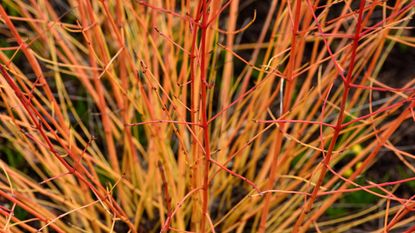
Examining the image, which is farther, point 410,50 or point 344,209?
point 410,50

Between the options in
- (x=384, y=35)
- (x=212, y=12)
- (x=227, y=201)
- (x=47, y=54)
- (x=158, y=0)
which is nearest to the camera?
(x=212, y=12)

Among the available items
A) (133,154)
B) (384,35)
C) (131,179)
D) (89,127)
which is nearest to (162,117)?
(133,154)

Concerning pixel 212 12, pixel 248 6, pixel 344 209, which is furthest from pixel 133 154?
pixel 248 6

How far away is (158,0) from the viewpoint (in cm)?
159

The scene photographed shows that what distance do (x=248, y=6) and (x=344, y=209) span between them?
912 mm

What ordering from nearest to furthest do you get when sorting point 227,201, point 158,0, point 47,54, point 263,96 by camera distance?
1. point 158,0
2. point 263,96
3. point 227,201
4. point 47,54

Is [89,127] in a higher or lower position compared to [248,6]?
lower

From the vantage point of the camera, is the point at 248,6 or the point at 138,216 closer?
the point at 138,216

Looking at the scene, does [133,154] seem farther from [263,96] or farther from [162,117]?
[263,96]

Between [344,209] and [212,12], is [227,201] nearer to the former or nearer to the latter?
[344,209]

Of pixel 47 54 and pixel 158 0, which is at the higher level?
pixel 158 0

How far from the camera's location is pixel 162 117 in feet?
5.49

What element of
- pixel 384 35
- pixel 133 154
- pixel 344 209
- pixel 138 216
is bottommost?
pixel 344 209

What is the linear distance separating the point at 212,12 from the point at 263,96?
1.66 feet
